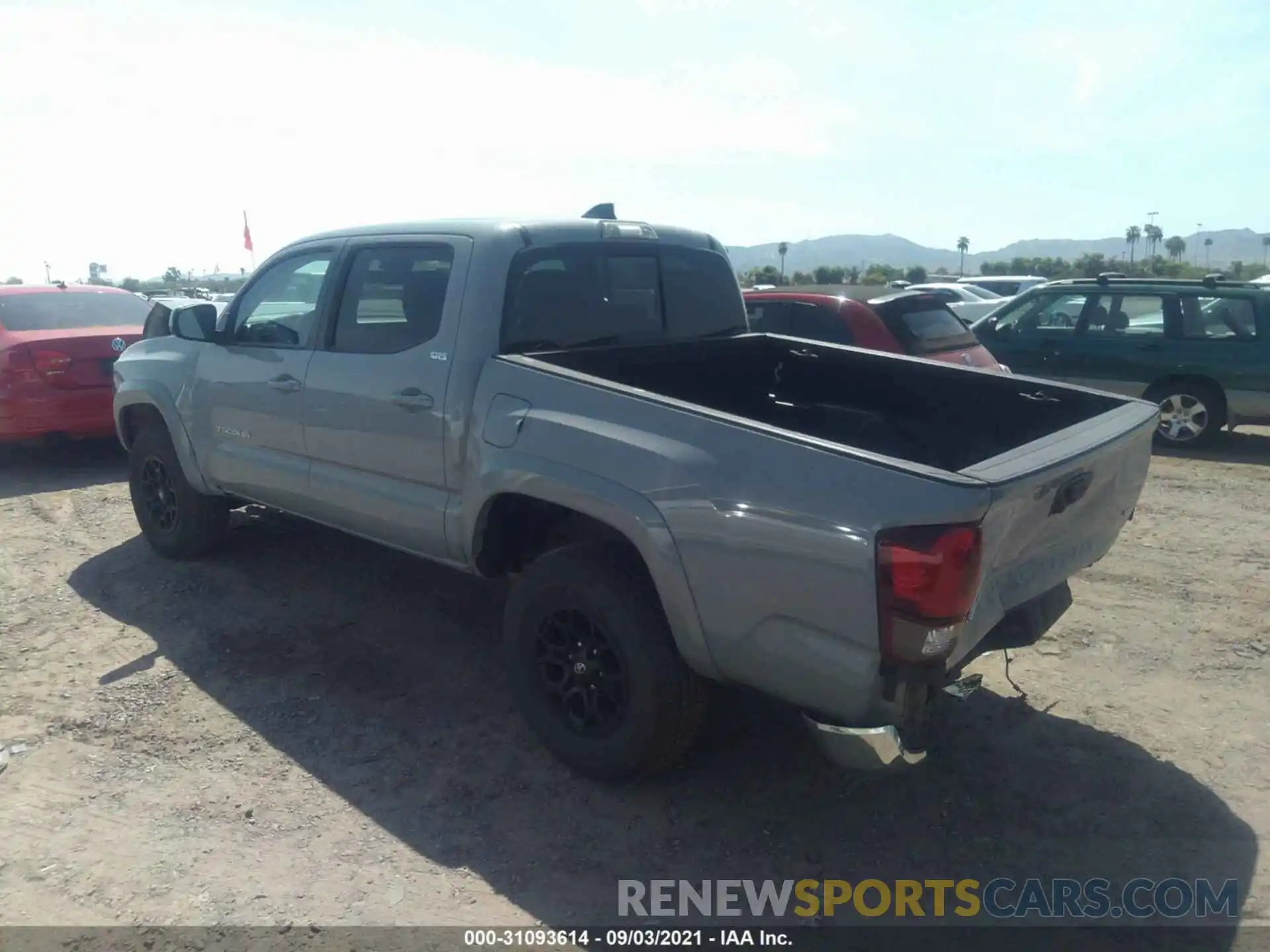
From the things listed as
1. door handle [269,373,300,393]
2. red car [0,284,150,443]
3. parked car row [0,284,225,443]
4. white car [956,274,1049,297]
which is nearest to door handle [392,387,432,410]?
door handle [269,373,300,393]

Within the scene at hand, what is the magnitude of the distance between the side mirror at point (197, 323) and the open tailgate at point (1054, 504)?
158 inches

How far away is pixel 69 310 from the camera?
29.7 ft

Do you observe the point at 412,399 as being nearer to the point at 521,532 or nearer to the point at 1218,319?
the point at 521,532

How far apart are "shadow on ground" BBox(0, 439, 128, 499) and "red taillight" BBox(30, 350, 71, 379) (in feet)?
2.83

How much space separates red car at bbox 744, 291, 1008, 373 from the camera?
8.05m

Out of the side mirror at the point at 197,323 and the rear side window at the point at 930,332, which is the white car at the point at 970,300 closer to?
the rear side window at the point at 930,332

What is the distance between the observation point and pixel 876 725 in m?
2.91

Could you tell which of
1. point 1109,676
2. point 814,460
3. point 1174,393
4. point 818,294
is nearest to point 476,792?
point 814,460

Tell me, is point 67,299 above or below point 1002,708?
above

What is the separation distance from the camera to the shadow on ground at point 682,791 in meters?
3.29

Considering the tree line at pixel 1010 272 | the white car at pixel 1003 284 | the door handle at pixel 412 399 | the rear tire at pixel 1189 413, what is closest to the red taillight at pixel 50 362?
the door handle at pixel 412 399

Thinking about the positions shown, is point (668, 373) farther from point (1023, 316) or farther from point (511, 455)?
point (1023, 316)

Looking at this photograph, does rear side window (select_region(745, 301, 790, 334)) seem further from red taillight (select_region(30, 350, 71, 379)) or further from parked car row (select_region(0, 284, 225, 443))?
red taillight (select_region(30, 350, 71, 379))

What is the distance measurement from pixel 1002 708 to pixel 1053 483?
1.60 metres
